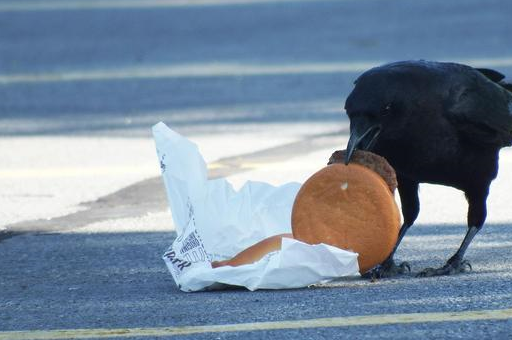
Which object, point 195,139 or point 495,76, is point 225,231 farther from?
point 195,139

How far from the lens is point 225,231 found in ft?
18.2

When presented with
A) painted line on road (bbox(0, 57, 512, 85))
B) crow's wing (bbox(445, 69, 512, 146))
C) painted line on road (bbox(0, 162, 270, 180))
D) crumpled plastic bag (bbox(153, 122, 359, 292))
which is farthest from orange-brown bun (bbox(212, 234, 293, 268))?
painted line on road (bbox(0, 57, 512, 85))

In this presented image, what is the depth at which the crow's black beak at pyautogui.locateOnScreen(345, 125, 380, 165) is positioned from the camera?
16.0ft

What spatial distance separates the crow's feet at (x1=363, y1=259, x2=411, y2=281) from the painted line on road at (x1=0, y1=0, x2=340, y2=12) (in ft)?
45.5

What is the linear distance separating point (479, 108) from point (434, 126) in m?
0.37

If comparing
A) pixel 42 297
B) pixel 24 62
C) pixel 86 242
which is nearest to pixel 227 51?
pixel 24 62

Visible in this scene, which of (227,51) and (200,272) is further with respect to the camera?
(227,51)

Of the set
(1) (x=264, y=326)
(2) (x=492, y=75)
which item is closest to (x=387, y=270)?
(2) (x=492, y=75)

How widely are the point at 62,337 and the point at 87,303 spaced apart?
0.56 m

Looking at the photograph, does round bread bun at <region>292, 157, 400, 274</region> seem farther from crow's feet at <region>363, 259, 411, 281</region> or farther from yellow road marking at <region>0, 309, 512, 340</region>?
yellow road marking at <region>0, 309, 512, 340</region>

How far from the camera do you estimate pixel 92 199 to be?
24.6ft

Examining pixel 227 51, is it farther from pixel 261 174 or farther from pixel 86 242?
pixel 86 242

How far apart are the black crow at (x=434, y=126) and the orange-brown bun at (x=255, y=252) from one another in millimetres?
439

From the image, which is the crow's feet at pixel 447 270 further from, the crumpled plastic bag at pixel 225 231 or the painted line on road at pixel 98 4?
the painted line on road at pixel 98 4
